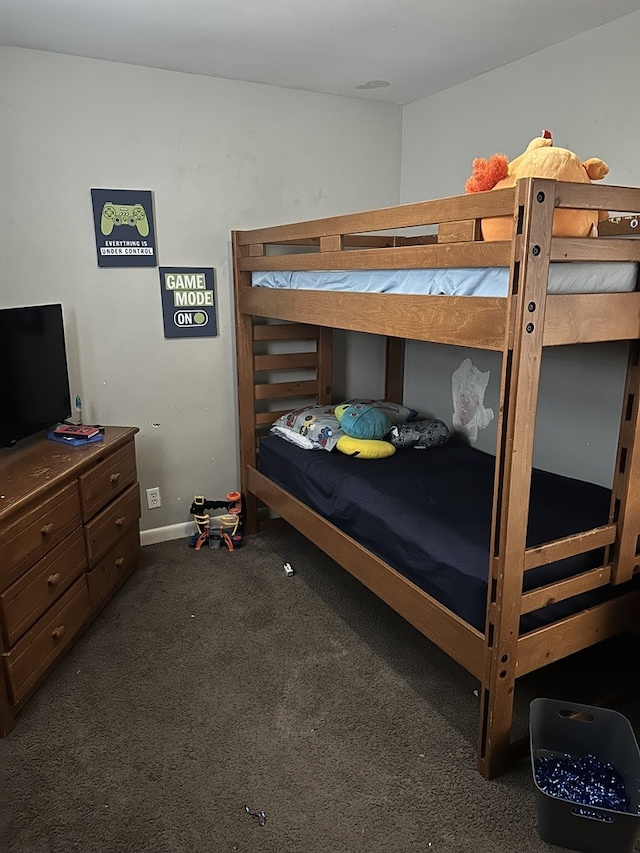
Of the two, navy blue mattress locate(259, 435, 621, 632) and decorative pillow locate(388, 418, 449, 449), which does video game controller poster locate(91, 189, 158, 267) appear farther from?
decorative pillow locate(388, 418, 449, 449)

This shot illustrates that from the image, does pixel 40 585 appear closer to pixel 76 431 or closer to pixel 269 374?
pixel 76 431

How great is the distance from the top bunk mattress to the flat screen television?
140 centimetres

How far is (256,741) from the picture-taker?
194cm

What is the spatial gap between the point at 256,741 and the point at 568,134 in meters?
2.61

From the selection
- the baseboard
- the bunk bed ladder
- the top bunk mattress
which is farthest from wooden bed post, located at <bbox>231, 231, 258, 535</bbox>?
the top bunk mattress

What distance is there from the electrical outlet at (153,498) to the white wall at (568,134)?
171 cm

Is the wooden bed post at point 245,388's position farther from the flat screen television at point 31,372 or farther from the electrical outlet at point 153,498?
the flat screen television at point 31,372

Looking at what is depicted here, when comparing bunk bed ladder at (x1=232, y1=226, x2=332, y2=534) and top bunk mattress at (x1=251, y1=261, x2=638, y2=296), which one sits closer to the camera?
top bunk mattress at (x1=251, y1=261, x2=638, y2=296)

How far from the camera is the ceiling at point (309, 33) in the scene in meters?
2.19

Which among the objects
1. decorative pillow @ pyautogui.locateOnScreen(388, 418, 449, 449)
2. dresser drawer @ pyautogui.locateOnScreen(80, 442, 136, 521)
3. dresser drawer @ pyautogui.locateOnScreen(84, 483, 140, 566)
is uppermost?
decorative pillow @ pyautogui.locateOnScreen(388, 418, 449, 449)

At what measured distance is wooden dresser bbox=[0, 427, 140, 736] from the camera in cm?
195

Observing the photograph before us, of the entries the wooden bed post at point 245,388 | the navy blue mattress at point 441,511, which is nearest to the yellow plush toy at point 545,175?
the navy blue mattress at point 441,511

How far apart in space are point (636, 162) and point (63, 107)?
2.43 m

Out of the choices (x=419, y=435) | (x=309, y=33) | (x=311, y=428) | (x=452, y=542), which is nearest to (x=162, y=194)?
(x=309, y=33)
